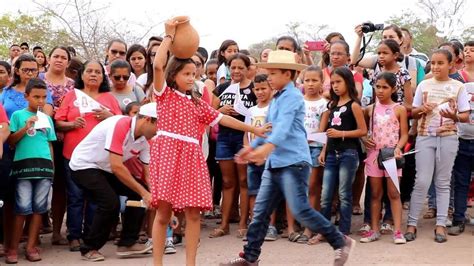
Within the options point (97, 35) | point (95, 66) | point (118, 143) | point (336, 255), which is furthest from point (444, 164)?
point (97, 35)

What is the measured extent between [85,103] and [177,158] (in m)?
1.90

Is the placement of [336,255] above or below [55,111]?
below

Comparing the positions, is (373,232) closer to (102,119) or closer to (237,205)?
(237,205)

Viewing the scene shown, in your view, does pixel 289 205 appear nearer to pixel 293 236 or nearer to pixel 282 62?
pixel 282 62

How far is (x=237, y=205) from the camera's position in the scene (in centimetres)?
773

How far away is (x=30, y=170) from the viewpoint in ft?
20.1

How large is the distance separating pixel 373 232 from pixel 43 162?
132 inches

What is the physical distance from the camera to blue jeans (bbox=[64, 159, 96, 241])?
21.5 ft

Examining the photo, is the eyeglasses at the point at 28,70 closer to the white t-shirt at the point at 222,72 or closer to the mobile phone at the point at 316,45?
→ the white t-shirt at the point at 222,72

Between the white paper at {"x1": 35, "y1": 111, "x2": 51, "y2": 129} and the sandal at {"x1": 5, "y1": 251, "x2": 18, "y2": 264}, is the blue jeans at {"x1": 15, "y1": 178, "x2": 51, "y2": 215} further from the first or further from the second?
the white paper at {"x1": 35, "y1": 111, "x2": 51, "y2": 129}

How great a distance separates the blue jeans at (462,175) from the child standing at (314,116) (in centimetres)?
145

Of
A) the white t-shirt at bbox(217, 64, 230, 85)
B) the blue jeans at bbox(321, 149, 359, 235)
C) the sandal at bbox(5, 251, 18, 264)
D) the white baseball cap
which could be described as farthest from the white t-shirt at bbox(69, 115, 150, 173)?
the white t-shirt at bbox(217, 64, 230, 85)

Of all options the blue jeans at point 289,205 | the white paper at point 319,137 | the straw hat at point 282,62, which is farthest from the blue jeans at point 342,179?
the straw hat at point 282,62

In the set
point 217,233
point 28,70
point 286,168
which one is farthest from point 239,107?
point 28,70
